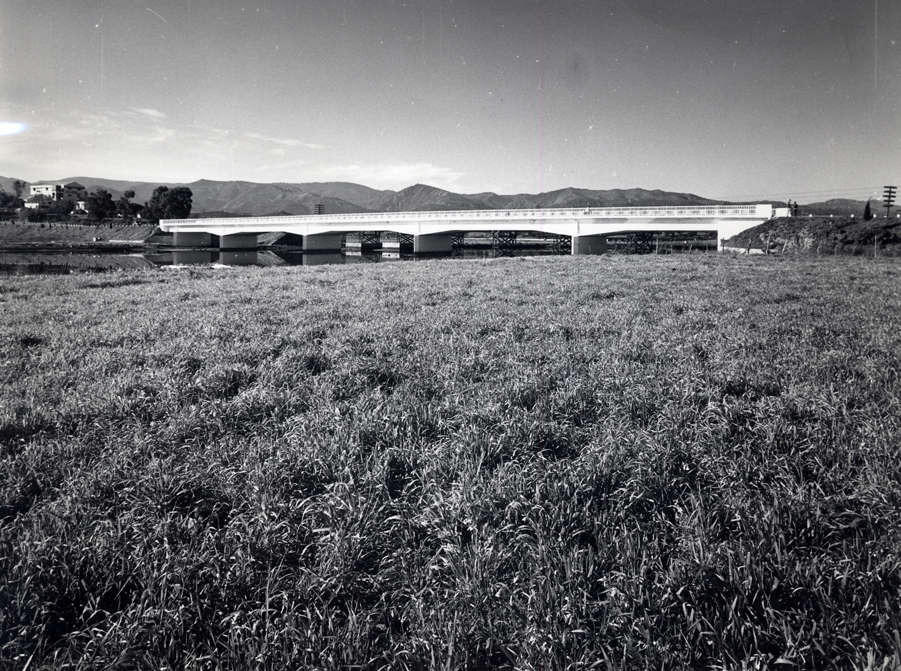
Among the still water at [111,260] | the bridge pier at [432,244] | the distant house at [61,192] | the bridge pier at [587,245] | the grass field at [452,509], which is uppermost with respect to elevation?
the distant house at [61,192]

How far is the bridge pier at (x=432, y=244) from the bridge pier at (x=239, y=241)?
36269 millimetres

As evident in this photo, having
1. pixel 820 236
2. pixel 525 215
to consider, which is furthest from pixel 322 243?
pixel 820 236

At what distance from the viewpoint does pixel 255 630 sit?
6.94 feet

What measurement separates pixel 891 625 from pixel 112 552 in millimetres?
3473

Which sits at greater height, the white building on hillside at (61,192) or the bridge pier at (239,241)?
the white building on hillside at (61,192)

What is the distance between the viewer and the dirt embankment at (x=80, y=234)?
83.7m

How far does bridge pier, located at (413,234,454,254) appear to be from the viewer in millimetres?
69312

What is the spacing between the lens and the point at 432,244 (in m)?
72.1

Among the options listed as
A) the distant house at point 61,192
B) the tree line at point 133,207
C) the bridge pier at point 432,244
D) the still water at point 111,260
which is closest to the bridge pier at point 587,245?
the still water at point 111,260

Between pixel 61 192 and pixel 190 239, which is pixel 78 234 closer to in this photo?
pixel 190 239

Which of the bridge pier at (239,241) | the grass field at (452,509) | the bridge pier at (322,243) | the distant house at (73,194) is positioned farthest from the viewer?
the distant house at (73,194)

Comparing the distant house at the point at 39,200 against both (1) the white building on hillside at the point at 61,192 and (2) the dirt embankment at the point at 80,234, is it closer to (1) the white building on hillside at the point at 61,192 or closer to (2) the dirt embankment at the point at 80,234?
(1) the white building on hillside at the point at 61,192

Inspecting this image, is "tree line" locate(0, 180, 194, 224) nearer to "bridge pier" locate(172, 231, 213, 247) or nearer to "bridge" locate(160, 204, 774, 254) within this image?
"bridge pier" locate(172, 231, 213, 247)

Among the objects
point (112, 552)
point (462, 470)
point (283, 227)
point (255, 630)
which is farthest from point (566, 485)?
point (283, 227)
